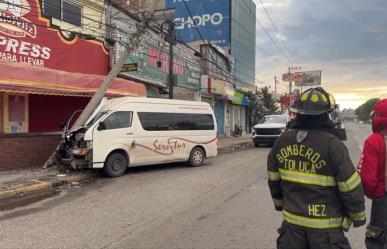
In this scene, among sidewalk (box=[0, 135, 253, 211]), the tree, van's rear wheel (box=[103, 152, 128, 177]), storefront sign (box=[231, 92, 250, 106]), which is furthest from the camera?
the tree

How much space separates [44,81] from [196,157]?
Answer: 580 centimetres

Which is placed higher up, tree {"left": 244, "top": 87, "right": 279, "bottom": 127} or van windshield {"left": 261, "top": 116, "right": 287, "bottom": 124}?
tree {"left": 244, "top": 87, "right": 279, "bottom": 127}

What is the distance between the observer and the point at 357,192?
295 centimetres

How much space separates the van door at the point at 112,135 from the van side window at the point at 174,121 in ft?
2.00

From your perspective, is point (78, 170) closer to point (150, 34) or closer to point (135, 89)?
point (135, 89)

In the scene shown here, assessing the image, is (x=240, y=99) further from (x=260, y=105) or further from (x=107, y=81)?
(x=107, y=81)

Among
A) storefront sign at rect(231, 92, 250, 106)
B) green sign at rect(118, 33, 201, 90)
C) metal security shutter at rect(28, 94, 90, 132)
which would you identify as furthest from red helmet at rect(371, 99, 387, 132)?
storefront sign at rect(231, 92, 250, 106)

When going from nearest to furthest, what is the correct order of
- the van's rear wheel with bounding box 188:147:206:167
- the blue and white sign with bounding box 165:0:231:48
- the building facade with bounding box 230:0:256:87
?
the van's rear wheel with bounding box 188:147:206:167
the blue and white sign with bounding box 165:0:231:48
the building facade with bounding box 230:0:256:87

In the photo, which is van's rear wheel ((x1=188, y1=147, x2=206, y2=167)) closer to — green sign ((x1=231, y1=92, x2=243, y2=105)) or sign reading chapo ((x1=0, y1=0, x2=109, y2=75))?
sign reading chapo ((x1=0, y1=0, x2=109, y2=75))

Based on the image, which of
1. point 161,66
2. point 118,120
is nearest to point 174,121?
point 118,120

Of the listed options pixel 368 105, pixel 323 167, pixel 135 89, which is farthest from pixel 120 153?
pixel 368 105

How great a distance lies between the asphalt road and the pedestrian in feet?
5.95

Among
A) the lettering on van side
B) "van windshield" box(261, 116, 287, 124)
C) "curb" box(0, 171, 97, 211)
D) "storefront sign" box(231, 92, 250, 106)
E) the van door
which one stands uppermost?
"storefront sign" box(231, 92, 250, 106)

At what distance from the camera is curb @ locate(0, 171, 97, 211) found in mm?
9273
